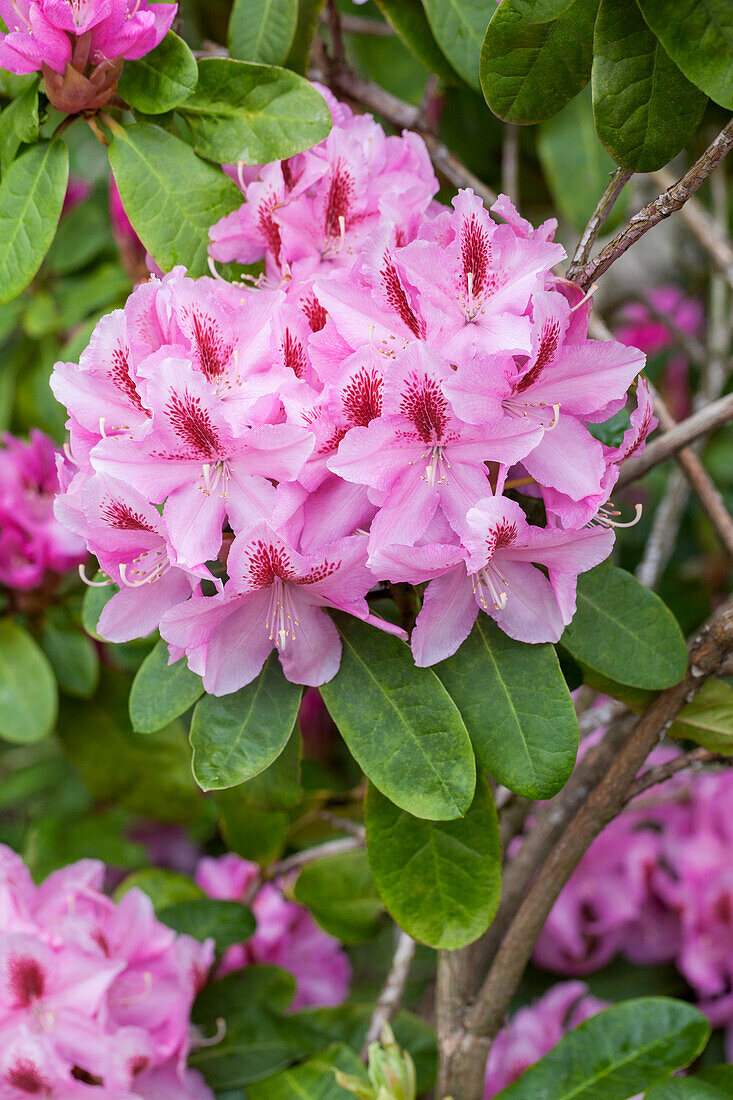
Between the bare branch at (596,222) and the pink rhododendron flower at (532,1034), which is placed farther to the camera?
the pink rhododendron flower at (532,1034)

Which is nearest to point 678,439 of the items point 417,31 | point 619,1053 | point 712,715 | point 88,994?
point 712,715

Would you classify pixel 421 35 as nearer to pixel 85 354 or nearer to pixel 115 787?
pixel 85 354

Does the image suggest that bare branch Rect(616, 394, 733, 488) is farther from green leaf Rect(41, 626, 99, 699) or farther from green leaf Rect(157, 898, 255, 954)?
green leaf Rect(41, 626, 99, 699)

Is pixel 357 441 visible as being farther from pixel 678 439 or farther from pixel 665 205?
pixel 678 439

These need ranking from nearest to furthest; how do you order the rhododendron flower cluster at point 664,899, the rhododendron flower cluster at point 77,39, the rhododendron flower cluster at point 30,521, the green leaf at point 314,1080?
the rhododendron flower cluster at point 77,39
the green leaf at point 314,1080
the rhododendron flower cluster at point 664,899
the rhododendron flower cluster at point 30,521

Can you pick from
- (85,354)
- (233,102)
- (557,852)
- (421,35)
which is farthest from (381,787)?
(421,35)

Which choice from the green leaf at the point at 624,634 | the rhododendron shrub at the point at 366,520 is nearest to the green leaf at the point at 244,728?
the rhododendron shrub at the point at 366,520

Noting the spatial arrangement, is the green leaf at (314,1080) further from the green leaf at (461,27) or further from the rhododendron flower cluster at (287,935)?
the green leaf at (461,27)
